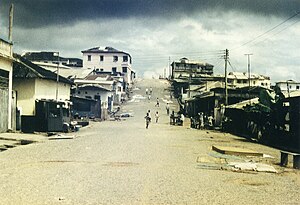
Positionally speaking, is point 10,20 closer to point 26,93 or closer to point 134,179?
point 26,93

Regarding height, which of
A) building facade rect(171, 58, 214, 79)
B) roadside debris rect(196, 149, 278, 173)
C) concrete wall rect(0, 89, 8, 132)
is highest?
building facade rect(171, 58, 214, 79)

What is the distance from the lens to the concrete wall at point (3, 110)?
26406 millimetres

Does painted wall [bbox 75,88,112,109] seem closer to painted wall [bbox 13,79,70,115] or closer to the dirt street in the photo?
painted wall [bbox 13,79,70,115]

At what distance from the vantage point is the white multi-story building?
10638 cm

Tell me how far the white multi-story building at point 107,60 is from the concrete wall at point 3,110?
78400 millimetres

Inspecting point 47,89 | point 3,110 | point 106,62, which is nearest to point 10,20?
point 3,110

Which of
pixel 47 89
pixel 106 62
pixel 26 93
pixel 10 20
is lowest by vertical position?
pixel 26 93

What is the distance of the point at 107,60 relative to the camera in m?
107

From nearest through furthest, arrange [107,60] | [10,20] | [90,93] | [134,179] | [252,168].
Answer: [134,179], [252,168], [10,20], [90,93], [107,60]

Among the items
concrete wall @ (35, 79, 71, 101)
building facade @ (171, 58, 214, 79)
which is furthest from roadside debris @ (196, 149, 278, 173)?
building facade @ (171, 58, 214, 79)

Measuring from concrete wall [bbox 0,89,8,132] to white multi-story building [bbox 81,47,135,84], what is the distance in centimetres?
7840

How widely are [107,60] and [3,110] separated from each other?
80824 millimetres

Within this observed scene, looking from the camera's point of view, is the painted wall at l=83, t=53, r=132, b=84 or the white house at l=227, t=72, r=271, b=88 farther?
the painted wall at l=83, t=53, r=132, b=84

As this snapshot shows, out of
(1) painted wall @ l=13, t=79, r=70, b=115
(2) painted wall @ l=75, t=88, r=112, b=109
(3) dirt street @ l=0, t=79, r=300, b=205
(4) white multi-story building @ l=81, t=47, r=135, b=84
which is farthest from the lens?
(4) white multi-story building @ l=81, t=47, r=135, b=84
